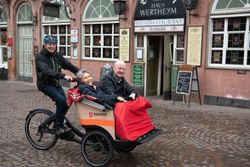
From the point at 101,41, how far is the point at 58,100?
8.49 m

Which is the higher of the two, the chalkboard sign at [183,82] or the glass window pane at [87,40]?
the glass window pane at [87,40]

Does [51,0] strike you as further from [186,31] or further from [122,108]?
[122,108]

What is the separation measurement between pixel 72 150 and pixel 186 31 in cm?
632

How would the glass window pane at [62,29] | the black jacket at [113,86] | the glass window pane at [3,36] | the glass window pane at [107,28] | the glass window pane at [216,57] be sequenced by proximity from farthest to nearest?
1. the glass window pane at [3,36]
2. the glass window pane at [62,29]
3. the glass window pane at [107,28]
4. the glass window pane at [216,57]
5. the black jacket at [113,86]

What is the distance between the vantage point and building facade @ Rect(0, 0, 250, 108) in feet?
32.8

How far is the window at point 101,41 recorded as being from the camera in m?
13.1

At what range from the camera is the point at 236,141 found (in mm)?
6402

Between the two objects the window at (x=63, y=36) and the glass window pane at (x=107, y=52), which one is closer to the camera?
the glass window pane at (x=107, y=52)

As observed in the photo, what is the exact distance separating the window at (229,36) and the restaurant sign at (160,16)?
3.52ft

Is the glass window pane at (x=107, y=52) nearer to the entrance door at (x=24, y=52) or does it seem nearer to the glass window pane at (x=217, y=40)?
the glass window pane at (x=217, y=40)

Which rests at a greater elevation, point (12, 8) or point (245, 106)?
point (12, 8)

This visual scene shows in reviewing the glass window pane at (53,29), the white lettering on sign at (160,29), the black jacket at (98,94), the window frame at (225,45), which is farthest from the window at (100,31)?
the black jacket at (98,94)

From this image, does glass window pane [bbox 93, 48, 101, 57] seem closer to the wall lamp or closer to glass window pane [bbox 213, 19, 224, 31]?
the wall lamp

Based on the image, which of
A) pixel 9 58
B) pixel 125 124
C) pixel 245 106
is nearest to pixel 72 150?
pixel 125 124
